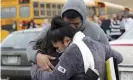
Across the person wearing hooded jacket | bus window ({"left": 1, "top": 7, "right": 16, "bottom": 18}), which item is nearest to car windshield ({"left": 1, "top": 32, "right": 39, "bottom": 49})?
the person wearing hooded jacket

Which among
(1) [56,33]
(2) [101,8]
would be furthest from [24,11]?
(1) [56,33]

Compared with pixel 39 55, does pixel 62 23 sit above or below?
above

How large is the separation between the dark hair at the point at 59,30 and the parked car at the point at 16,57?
22.0 ft

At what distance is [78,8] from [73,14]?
0.07 meters

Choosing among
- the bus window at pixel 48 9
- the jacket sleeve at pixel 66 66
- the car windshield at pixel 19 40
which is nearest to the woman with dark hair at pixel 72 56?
the jacket sleeve at pixel 66 66

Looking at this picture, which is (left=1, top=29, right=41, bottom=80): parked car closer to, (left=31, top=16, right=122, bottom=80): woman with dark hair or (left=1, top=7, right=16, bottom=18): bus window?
(left=31, top=16, right=122, bottom=80): woman with dark hair

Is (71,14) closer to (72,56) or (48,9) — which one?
(72,56)

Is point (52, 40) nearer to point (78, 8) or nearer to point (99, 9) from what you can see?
point (78, 8)

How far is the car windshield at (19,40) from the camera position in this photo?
34.5ft

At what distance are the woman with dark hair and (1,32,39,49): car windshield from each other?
23.7ft

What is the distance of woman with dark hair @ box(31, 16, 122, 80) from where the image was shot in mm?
2959

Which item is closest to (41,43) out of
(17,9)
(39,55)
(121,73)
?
(39,55)

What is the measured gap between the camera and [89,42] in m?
3.09

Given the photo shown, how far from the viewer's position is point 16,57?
10188 mm
